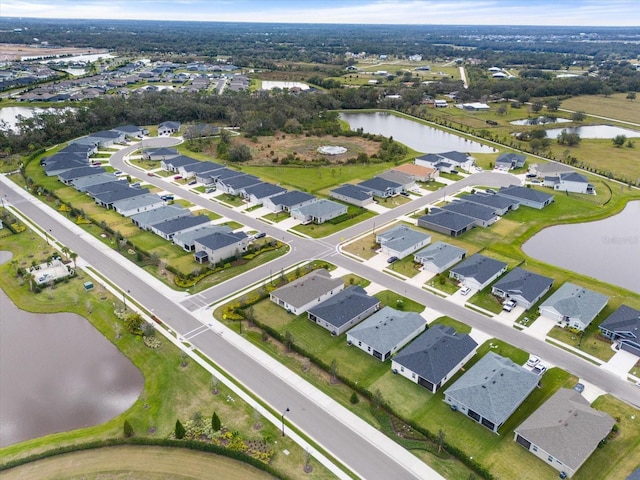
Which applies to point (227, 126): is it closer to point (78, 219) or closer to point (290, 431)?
point (78, 219)

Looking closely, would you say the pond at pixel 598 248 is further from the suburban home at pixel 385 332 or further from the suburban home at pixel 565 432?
the suburban home at pixel 565 432

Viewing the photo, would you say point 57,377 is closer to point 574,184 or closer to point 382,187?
point 382,187

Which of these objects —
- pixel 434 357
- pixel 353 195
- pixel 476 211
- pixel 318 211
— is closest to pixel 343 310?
pixel 434 357

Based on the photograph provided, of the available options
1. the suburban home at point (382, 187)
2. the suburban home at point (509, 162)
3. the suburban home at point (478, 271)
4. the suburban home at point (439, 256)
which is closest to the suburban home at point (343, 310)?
the suburban home at point (439, 256)

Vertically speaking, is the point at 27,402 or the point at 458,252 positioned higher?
the point at 458,252

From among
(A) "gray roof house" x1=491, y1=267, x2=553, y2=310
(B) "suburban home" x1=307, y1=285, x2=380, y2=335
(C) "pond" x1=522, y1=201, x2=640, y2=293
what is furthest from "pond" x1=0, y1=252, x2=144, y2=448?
(C) "pond" x1=522, y1=201, x2=640, y2=293

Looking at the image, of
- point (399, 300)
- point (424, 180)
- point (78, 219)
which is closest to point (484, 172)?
point (424, 180)

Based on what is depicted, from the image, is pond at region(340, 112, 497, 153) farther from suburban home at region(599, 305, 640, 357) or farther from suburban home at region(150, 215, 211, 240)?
suburban home at region(599, 305, 640, 357)
